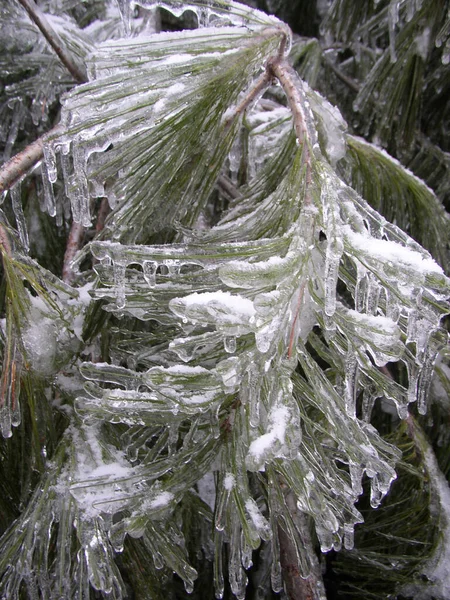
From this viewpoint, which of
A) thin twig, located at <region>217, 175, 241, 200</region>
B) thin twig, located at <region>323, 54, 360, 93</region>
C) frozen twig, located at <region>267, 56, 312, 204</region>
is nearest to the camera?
frozen twig, located at <region>267, 56, 312, 204</region>

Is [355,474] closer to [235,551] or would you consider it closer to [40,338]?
[235,551]

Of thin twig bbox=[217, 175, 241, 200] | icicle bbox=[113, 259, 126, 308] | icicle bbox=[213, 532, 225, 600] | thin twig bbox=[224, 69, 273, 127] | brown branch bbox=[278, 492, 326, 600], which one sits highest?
thin twig bbox=[224, 69, 273, 127]

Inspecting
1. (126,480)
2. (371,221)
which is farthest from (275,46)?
(126,480)

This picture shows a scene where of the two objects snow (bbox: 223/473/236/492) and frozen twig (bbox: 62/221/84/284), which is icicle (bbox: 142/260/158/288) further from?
frozen twig (bbox: 62/221/84/284)

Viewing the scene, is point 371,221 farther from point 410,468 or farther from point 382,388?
point 410,468

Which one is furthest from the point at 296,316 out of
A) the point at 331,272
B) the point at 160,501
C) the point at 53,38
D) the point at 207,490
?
the point at 207,490

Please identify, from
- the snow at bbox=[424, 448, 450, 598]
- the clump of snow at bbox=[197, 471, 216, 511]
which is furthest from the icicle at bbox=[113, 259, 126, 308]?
Answer: the clump of snow at bbox=[197, 471, 216, 511]

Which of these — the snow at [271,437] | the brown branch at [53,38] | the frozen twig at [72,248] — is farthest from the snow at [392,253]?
the brown branch at [53,38]

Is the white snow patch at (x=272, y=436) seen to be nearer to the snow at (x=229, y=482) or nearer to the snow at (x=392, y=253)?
the snow at (x=229, y=482)
